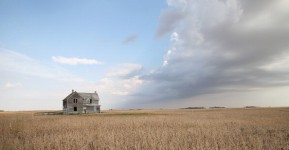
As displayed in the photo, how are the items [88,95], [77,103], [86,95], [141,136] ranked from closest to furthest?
[141,136]
[77,103]
[86,95]
[88,95]

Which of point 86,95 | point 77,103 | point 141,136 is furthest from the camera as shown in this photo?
point 86,95

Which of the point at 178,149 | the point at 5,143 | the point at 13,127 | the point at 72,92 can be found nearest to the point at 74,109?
the point at 72,92

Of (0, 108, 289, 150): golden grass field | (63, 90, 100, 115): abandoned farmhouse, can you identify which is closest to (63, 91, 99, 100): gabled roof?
(63, 90, 100, 115): abandoned farmhouse

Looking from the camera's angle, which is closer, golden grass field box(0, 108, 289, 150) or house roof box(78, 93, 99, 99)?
golden grass field box(0, 108, 289, 150)

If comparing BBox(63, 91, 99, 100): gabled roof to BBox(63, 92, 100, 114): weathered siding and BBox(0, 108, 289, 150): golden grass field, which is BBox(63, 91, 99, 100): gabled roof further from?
BBox(0, 108, 289, 150): golden grass field

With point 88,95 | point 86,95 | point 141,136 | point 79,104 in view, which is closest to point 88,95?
point 88,95

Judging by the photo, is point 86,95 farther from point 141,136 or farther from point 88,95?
point 141,136

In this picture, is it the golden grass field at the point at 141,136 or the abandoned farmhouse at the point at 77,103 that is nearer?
the golden grass field at the point at 141,136

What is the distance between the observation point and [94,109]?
76188 millimetres

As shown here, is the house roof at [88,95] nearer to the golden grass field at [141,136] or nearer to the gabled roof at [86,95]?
the gabled roof at [86,95]

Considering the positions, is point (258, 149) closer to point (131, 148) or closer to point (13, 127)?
point (131, 148)

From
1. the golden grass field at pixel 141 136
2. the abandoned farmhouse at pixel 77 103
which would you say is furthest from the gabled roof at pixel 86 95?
the golden grass field at pixel 141 136

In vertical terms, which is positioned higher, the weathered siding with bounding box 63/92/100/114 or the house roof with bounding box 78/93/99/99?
the house roof with bounding box 78/93/99/99

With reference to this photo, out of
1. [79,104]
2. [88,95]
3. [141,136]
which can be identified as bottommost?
[141,136]
